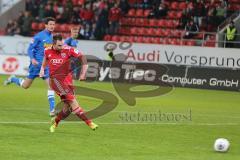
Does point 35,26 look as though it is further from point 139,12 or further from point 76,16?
point 139,12

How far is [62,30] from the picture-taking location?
39.2 meters

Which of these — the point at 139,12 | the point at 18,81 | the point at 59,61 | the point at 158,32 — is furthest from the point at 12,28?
the point at 59,61

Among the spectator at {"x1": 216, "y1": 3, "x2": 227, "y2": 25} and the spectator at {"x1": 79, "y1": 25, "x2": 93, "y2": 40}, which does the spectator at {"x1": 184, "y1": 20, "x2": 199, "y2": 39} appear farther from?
the spectator at {"x1": 79, "y1": 25, "x2": 93, "y2": 40}

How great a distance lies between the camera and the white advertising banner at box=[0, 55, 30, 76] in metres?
32.4

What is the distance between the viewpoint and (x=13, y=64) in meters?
32.8

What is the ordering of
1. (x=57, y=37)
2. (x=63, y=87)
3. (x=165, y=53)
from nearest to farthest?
1. (x=57, y=37)
2. (x=63, y=87)
3. (x=165, y=53)

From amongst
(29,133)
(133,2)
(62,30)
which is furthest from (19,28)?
(29,133)

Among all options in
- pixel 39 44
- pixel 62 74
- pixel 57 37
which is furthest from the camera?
pixel 39 44

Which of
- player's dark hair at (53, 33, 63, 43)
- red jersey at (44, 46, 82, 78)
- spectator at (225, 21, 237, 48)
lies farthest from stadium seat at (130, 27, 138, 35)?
player's dark hair at (53, 33, 63, 43)

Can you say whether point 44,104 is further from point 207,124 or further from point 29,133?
point 29,133

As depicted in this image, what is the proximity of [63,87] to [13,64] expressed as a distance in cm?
1914

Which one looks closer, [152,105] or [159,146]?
[159,146]

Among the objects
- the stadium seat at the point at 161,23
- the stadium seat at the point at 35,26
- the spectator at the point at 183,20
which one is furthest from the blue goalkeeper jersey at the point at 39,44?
the stadium seat at the point at 35,26

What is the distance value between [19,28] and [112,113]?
21.7 meters
